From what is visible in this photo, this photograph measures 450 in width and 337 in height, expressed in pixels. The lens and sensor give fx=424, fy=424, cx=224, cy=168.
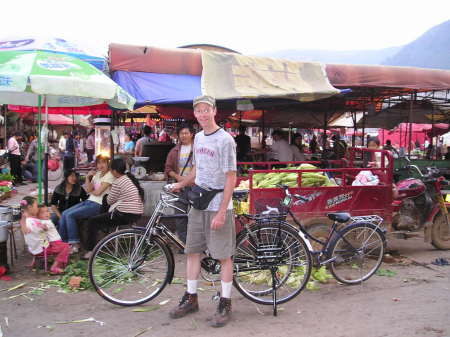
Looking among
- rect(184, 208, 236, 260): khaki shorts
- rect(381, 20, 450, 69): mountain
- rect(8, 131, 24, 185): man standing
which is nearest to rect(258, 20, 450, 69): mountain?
rect(381, 20, 450, 69): mountain

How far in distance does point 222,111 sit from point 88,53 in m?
4.21

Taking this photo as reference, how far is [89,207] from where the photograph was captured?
18.5ft

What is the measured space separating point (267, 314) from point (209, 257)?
767mm

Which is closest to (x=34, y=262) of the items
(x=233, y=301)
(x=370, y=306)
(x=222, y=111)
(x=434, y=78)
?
(x=233, y=301)

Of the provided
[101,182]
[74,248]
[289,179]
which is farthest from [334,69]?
[74,248]

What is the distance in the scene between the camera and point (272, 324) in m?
3.77

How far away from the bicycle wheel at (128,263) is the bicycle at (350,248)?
147 cm

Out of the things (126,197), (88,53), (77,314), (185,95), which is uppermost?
(88,53)

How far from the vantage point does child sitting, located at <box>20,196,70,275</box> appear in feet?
16.6

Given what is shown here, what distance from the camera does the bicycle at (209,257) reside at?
4027mm

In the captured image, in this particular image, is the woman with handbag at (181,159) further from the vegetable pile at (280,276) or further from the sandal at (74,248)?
the vegetable pile at (280,276)

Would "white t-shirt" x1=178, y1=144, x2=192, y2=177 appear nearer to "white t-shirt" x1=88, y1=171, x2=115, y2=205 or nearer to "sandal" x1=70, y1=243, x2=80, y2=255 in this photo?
"white t-shirt" x1=88, y1=171, x2=115, y2=205

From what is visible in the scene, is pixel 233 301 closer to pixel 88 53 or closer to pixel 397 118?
pixel 88 53

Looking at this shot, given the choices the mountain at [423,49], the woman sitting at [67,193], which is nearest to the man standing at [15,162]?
the woman sitting at [67,193]
